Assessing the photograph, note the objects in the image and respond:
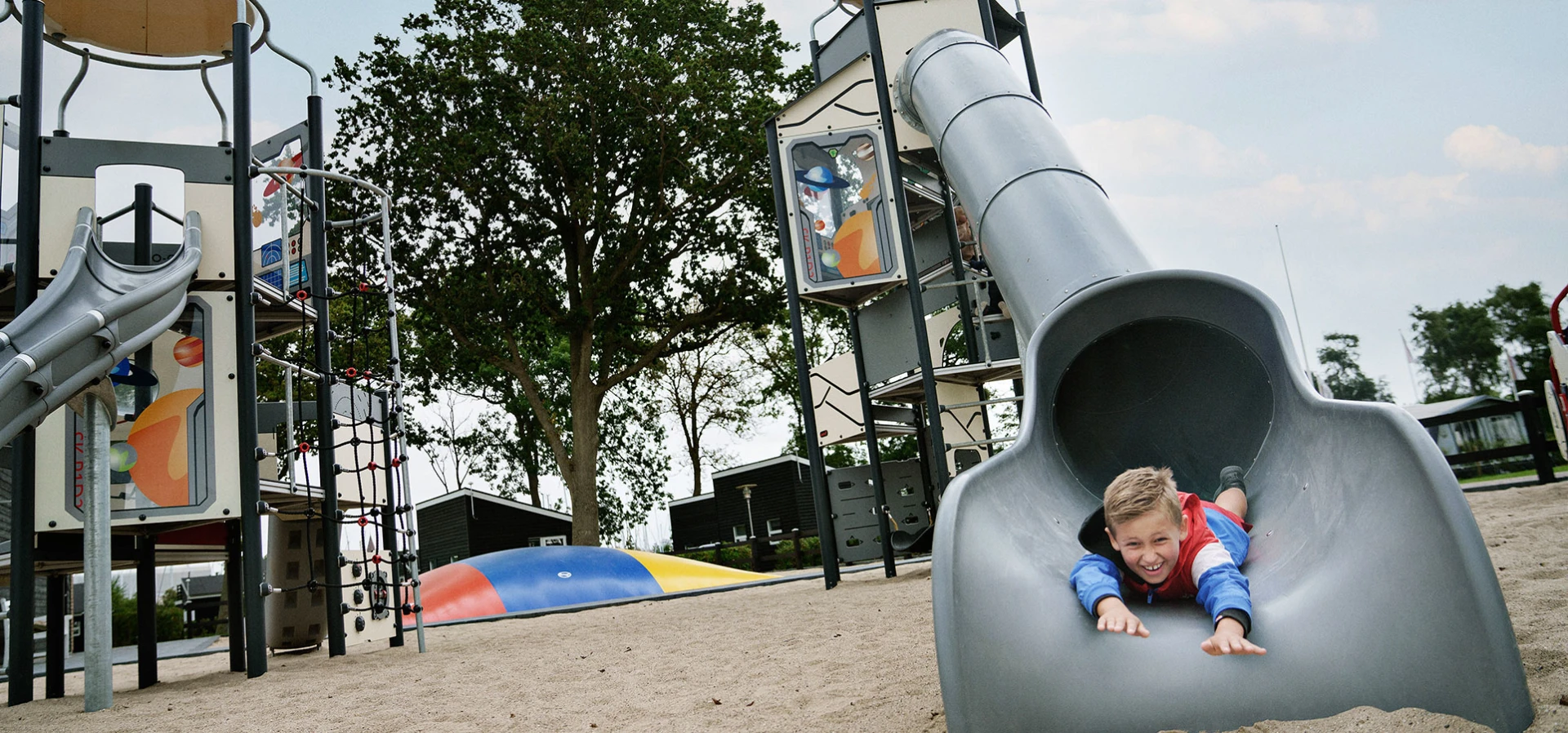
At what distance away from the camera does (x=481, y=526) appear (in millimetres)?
24406

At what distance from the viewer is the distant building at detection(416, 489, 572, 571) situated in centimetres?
2436

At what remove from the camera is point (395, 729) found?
368 cm

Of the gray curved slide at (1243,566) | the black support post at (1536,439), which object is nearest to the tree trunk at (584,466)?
the black support post at (1536,439)

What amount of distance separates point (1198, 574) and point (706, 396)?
87.5 feet

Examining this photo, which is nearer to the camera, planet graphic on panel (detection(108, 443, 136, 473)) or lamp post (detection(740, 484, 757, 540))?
planet graphic on panel (detection(108, 443, 136, 473))

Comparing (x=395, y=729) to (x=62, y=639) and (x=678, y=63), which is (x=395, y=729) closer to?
→ (x=62, y=639)

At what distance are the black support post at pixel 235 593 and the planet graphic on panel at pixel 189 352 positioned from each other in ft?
4.24

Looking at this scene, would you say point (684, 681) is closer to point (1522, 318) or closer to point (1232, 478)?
point (1232, 478)

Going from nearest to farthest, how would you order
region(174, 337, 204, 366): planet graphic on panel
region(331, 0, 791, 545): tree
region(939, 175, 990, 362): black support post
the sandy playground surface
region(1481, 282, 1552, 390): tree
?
the sandy playground surface → region(174, 337, 204, 366): planet graphic on panel → region(939, 175, 990, 362): black support post → region(331, 0, 791, 545): tree → region(1481, 282, 1552, 390): tree

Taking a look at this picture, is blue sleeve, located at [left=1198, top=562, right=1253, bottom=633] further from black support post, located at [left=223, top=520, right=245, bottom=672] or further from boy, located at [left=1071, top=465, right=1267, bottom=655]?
black support post, located at [left=223, top=520, right=245, bottom=672]

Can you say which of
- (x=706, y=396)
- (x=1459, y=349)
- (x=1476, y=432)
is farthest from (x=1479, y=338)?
(x=706, y=396)

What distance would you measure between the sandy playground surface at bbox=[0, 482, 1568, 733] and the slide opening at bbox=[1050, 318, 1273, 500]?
959mm

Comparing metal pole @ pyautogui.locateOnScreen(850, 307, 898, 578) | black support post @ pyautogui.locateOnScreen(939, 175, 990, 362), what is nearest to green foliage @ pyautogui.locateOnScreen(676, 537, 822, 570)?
metal pole @ pyautogui.locateOnScreen(850, 307, 898, 578)

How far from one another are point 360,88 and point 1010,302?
15325mm
